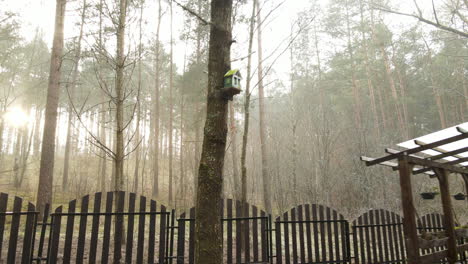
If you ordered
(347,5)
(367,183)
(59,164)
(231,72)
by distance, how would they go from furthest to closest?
(59,164), (347,5), (367,183), (231,72)

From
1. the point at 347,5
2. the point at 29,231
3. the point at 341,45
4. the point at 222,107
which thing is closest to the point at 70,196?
the point at 29,231

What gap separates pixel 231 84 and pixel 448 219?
440 centimetres

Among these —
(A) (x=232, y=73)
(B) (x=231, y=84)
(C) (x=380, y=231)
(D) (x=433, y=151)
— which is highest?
(A) (x=232, y=73)

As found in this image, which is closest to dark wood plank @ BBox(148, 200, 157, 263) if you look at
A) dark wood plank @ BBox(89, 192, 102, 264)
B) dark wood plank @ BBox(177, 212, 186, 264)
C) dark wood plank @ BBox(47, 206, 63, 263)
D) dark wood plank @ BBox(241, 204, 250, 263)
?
dark wood plank @ BBox(177, 212, 186, 264)

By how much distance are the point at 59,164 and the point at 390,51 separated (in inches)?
1130

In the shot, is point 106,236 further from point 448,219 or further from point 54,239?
point 448,219

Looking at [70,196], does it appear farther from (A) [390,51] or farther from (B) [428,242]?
(A) [390,51]

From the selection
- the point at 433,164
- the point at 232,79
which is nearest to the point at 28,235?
the point at 232,79

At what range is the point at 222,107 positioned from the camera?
119 inches

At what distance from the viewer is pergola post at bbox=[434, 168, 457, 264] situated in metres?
4.27

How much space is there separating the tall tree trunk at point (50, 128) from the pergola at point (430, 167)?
9479 mm

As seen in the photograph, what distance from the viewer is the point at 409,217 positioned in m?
3.67

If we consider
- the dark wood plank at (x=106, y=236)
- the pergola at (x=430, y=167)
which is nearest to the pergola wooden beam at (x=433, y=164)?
the pergola at (x=430, y=167)

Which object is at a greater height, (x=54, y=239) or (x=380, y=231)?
(x=54, y=239)
